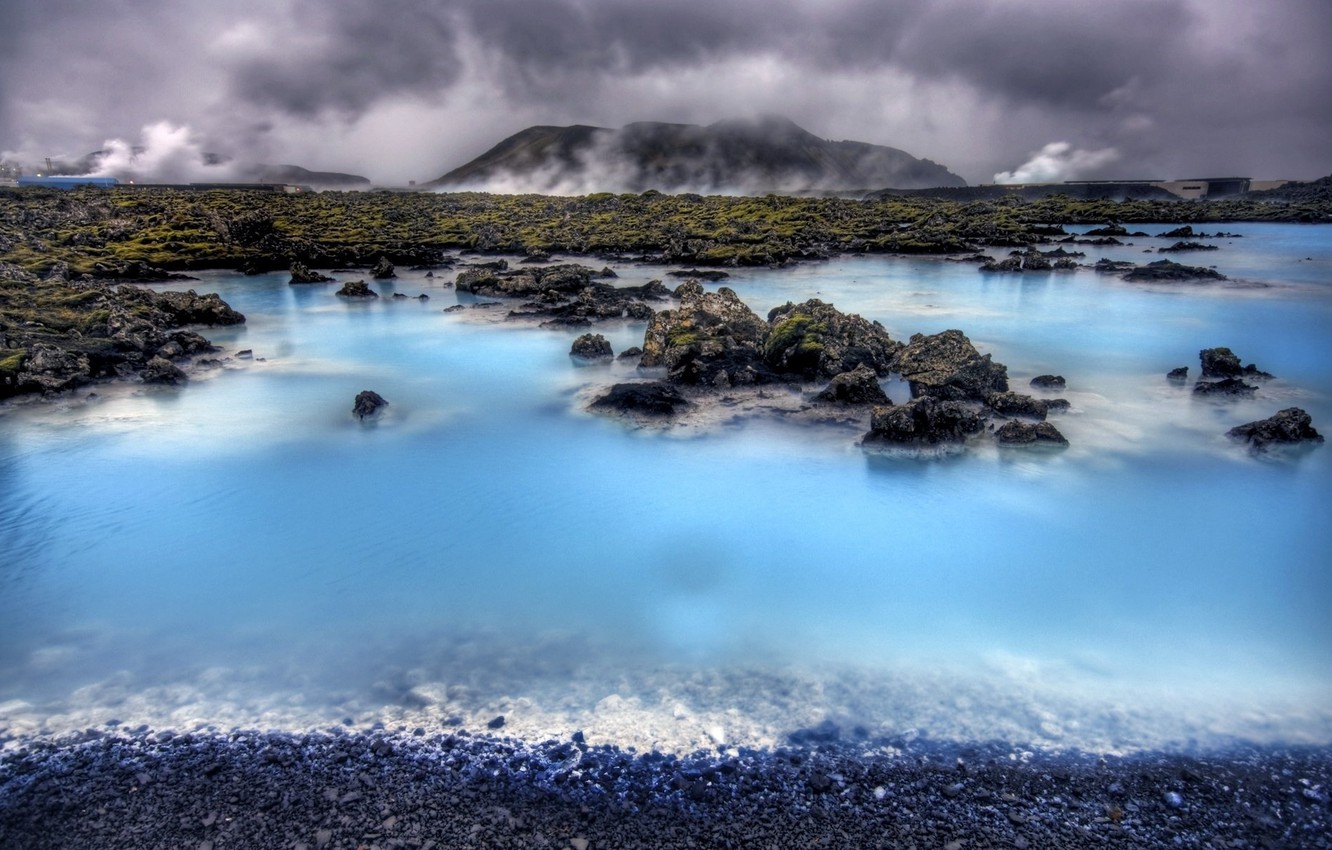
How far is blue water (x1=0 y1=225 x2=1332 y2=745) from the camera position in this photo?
573 centimetres

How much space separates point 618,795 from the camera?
4.23 meters

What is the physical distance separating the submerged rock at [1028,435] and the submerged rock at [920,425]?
53 cm

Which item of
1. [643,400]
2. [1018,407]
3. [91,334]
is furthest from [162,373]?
[1018,407]

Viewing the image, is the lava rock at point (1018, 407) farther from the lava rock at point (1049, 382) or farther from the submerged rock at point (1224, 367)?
the submerged rock at point (1224, 367)

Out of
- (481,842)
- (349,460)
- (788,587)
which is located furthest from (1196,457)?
(349,460)

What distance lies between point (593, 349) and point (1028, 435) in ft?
29.3

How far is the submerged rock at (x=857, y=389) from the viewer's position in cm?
1185

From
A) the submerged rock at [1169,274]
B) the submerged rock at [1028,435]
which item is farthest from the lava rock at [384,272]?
the submerged rock at [1169,274]

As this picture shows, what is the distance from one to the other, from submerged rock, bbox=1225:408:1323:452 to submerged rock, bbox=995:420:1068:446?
282 cm

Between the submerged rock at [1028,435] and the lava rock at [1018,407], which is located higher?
the lava rock at [1018,407]

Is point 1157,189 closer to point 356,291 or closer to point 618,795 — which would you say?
point 356,291

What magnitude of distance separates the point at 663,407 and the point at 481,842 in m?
8.11

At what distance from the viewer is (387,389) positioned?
14.2 meters

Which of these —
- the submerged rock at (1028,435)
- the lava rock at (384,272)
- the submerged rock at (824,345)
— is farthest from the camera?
the lava rock at (384,272)
